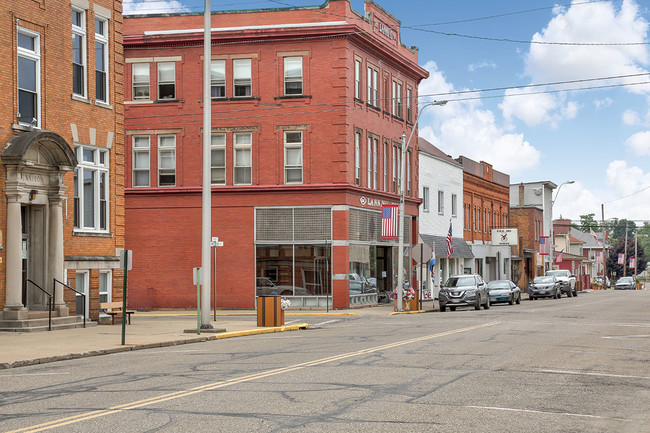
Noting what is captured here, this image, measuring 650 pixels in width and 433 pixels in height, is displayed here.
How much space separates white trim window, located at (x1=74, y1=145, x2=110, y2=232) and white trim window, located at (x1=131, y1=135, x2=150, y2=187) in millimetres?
13547

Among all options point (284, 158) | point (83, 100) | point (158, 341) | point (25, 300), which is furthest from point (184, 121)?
point (158, 341)

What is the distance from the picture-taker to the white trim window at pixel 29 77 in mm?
25203

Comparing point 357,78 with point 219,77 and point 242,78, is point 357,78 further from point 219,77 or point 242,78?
point 219,77

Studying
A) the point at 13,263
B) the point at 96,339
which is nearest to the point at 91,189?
the point at 13,263

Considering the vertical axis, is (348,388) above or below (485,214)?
Answer: below

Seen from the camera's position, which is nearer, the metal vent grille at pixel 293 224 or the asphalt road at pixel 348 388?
the asphalt road at pixel 348 388

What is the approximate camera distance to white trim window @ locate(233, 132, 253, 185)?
4134 centimetres

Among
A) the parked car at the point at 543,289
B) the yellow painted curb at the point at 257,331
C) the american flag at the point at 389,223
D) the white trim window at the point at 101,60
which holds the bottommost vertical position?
the parked car at the point at 543,289

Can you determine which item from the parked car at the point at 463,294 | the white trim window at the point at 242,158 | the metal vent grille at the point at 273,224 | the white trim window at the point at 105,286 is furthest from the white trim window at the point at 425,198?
the white trim window at the point at 105,286

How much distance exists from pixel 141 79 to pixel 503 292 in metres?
21.4

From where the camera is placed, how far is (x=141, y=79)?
4238cm

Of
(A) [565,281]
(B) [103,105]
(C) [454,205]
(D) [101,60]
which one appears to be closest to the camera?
(B) [103,105]

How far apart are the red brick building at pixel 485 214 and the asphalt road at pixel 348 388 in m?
41.9

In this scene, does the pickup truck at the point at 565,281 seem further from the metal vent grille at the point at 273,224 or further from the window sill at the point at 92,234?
the window sill at the point at 92,234
